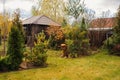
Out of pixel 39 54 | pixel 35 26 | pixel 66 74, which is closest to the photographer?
pixel 66 74

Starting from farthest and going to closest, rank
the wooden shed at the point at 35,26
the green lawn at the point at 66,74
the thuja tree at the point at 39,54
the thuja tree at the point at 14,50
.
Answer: the wooden shed at the point at 35,26
the thuja tree at the point at 39,54
the thuja tree at the point at 14,50
the green lawn at the point at 66,74

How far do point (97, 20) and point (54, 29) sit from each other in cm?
541

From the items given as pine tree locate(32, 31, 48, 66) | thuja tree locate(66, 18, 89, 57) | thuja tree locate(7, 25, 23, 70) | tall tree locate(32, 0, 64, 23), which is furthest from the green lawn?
tall tree locate(32, 0, 64, 23)

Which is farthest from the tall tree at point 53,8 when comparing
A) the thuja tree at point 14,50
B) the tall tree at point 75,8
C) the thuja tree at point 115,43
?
the thuja tree at point 14,50

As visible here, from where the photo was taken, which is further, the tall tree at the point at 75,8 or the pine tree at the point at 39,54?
the tall tree at the point at 75,8

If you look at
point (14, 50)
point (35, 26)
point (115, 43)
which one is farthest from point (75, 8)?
point (14, 50)

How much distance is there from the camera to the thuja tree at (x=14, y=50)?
12.1 meters

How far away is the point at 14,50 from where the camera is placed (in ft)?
40.1

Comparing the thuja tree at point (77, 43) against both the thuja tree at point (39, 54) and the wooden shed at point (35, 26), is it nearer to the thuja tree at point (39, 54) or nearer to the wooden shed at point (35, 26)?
the thuja tree at point (39, 54)

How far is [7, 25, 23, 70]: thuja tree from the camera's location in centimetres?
1206

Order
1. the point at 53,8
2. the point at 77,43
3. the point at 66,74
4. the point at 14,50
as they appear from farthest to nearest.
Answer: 1. the point at 53,8
2. the point at 77,43
3. the point at 14,50
4. the point at 66,74

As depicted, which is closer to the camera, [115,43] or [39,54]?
[39,54]

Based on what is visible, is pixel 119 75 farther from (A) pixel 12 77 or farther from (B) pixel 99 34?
(B) pixel 99 34

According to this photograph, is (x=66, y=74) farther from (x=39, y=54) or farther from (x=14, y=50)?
(x=14, y=50)
